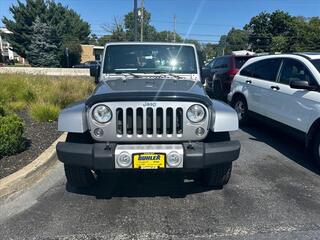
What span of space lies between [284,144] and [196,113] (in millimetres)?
3793

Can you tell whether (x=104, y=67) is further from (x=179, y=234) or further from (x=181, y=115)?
(x=179, y=234)

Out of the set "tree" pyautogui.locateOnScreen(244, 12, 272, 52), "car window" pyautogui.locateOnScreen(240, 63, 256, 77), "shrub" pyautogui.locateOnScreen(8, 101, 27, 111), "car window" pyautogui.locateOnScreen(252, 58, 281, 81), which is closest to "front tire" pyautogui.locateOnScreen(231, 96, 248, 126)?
"car window" pyautogui.locateOnScreen(240, 63, 256, 77)

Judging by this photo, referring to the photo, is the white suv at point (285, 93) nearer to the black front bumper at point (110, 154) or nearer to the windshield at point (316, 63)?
the windshield at point (316, 63)

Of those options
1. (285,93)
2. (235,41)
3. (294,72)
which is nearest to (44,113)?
(285,93)

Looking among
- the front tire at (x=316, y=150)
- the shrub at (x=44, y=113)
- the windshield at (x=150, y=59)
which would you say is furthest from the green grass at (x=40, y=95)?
the front tire at (x=316, y=150)

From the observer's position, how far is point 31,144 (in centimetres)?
594

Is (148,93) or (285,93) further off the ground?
(148,93)

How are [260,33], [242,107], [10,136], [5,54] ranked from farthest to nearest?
1. [5,54]
2. [260,33]
3. [242,107]
4. [10,136]

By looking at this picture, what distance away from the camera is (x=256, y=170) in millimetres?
5160

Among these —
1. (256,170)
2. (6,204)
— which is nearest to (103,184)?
(6,204)

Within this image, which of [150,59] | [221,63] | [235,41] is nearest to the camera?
[150,59]

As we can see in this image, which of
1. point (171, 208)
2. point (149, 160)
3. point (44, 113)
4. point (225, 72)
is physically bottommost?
point (171, 208)

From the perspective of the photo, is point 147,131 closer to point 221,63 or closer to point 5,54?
point 221,63

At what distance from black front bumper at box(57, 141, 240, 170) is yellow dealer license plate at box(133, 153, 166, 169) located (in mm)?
230
